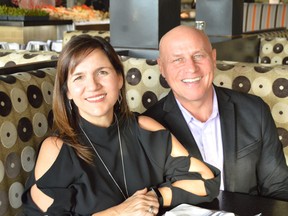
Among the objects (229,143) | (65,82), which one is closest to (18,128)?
(65,82)

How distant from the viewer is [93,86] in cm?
146

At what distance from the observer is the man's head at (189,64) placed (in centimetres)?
187

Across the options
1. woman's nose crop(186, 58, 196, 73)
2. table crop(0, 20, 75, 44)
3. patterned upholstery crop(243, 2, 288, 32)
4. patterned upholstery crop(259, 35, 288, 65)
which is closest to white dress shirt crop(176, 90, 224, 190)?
woman's nose crop(186, 58, 196, 73)

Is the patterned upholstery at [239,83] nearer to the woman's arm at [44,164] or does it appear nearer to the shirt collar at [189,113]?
the shirt collar at [189,113]

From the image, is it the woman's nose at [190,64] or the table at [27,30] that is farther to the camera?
the table at [27,30]

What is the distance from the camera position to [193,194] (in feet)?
5.02

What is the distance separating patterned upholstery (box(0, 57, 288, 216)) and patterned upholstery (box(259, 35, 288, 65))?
5.44 ft

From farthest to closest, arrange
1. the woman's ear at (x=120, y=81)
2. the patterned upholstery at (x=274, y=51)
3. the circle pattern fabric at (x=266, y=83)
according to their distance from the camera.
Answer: the patterned upholstery at (x=274, y=51)
the circle pattern fabric at (x=266, y=83)
the woman's ear at (x=120, y=81)

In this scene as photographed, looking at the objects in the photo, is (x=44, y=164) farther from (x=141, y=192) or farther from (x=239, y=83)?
(x=239, y=83)

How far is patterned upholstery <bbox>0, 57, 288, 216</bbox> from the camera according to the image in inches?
66.0

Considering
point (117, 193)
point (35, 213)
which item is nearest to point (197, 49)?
point (117, 193)

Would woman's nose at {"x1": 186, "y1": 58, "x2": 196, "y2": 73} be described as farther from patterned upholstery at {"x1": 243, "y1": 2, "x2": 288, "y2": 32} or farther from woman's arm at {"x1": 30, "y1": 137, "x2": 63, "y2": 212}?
patterned upholstery at {"x1": 243, "y1": 2, "x2": 288, "y2": 32}

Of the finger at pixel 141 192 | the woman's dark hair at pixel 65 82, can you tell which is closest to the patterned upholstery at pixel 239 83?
the woman's dark hair at pixel 65 82

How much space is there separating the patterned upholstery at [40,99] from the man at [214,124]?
0.36 meters
